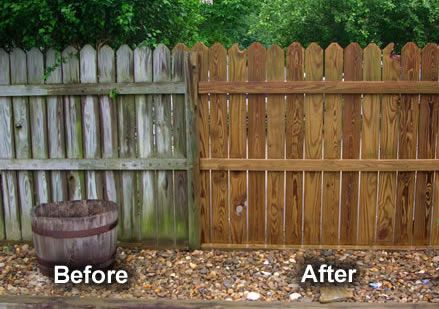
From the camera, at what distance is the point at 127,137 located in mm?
4895

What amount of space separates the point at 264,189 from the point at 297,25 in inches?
563

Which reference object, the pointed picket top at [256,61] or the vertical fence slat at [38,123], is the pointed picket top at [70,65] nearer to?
the vertical fence slat at [38,123]

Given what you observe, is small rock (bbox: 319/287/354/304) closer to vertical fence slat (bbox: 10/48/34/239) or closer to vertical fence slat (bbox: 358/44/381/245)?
vertical fence slat (bbox: 358/44/381/245)

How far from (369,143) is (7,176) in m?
3.38

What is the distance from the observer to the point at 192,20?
7207mm

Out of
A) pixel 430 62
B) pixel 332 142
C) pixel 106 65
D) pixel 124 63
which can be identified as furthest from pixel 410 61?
pixel 106 65

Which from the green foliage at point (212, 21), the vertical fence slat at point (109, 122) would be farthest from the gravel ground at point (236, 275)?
the green foliage at point (212, 21)

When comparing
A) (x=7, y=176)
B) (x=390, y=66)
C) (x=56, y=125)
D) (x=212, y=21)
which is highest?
(x=212, y=21)

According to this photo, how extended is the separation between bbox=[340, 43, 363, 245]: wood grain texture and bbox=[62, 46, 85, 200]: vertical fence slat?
7.91 ft

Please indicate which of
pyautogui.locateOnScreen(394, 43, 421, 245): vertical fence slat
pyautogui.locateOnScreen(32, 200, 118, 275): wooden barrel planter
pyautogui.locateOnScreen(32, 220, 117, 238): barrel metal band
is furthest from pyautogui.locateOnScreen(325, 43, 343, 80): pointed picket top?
pyautogui.locateOnScreen(32, 220, 117, 238): barrel metal band

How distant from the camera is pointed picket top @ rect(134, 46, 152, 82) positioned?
15.6 ft

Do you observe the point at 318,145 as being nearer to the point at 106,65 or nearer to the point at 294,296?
the point at 294,296

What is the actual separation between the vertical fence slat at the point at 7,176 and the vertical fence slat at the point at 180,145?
1.54 meters

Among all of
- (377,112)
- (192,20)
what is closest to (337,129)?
(377,112)
